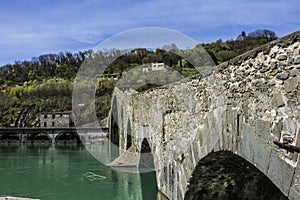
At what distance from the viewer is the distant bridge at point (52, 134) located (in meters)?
33.3

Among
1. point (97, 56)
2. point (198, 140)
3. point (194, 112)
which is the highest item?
point (97, 56)

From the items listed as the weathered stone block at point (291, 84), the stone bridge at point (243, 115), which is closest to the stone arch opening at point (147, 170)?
the stone bridge at point (243, 115)

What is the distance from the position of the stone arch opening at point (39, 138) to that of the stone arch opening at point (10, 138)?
104 centimetres

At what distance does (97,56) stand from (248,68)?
1638 inches

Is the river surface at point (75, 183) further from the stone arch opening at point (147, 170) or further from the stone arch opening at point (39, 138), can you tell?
the stone arch opening at point (39, 138)

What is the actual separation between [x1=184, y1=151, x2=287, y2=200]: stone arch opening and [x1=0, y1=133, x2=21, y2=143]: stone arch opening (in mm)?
30012

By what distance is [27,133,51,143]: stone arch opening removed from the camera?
33.4 metres

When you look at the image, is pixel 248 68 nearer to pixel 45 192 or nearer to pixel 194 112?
pixel 194 112

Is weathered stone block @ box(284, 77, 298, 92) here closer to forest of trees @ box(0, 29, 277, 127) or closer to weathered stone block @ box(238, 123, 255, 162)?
weathered stone block @ box(238, 123, 255, 162)

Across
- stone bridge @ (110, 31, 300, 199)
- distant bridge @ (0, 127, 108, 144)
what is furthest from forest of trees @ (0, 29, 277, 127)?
stone bridge @ (110, 31, 300, 199)

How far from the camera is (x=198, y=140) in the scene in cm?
546

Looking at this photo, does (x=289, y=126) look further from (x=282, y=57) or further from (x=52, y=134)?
(x=52, y=134)

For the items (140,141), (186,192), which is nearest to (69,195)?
(140,141)

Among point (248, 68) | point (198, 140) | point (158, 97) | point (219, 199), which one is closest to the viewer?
point (248, 68)
